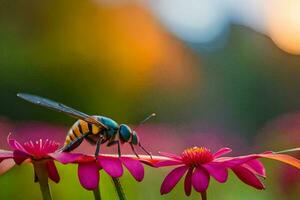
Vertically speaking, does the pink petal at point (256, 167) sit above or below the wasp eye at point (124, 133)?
above

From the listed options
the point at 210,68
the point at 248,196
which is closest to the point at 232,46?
the point at 210,68

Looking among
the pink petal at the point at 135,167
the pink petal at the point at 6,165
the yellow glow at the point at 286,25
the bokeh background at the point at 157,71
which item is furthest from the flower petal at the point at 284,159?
the yellow glow at the point at 286,25

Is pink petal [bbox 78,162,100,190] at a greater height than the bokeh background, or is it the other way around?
the bokeh background

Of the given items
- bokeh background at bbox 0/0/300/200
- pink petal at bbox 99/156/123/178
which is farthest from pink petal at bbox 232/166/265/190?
bokeh background at bbox 0/0/300/200

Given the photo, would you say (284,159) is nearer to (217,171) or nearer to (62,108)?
(217,171)

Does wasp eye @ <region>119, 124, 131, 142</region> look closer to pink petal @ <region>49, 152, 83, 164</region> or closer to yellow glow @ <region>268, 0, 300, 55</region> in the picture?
pink petal @ <region>49, 152, 83, 164</region>

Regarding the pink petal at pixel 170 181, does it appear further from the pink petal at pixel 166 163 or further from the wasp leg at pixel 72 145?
the wasp leg at pixel 72 145

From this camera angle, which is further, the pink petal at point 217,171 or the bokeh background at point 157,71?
the bokeh background at point 157,71

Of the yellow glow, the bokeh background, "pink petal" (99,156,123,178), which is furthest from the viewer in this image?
the yellow glow
